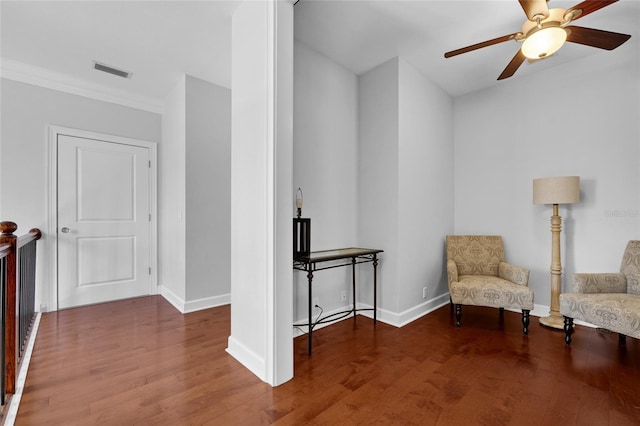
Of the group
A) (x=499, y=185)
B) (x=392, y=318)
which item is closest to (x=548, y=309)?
(x=499, y=185)

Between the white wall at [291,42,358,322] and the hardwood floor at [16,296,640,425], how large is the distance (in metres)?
0.51

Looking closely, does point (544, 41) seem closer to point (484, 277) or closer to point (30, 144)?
point (484, 277)

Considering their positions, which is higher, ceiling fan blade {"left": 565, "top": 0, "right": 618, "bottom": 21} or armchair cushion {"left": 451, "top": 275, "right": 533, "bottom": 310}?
ceiling fan blade {"left": 565, "top": 0, "right": 618, "bottom": 21}

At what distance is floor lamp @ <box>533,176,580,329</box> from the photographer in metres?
2.79

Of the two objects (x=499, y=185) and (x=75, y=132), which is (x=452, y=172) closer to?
(x=499, y=185)

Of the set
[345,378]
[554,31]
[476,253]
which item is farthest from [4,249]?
[476,253]

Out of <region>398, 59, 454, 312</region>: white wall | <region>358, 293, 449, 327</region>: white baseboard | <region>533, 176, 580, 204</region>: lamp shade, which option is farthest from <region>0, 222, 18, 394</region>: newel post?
<region>533, 176, 580, 204</region>: lamp shade

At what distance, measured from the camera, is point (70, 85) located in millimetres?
3430

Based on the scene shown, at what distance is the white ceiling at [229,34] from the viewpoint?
2.33 meters

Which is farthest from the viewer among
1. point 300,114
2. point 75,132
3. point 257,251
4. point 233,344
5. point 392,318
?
point 75,132

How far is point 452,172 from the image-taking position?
3920 mm

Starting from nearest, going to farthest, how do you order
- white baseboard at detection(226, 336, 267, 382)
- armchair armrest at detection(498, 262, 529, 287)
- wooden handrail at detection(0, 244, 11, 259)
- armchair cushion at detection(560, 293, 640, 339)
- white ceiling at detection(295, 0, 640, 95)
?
wooden handrail at detection(0, 244, 11, 259)
white baseboard at detection(226, 336, 267, 382)
armchair cushion at detection(560, 293, 640, 339)
white ceiling at detection(295, 0, 640, 95)
armchair armrest at detection(498, 262, 529, 287)

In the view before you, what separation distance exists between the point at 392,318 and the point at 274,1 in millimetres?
2877

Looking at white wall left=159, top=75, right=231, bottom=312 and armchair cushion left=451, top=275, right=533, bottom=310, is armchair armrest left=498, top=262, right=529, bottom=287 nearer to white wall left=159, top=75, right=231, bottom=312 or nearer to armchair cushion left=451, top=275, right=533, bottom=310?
armchair cushion left=451, top=275, right=533, bottom=310
